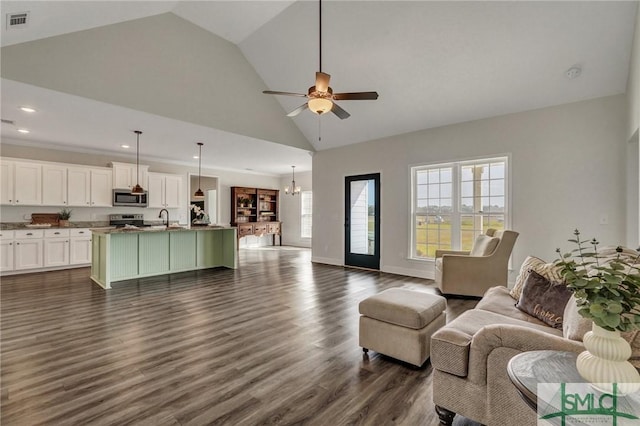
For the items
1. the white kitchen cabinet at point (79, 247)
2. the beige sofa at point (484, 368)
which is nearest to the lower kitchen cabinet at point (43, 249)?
the white kitchen cabinet at point (79, 247)

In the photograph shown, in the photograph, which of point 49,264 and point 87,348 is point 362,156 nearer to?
point 87,348

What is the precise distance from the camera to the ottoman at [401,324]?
235 centimetres

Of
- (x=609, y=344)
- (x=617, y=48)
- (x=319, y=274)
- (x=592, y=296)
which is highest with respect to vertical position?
(x=617, y=48)

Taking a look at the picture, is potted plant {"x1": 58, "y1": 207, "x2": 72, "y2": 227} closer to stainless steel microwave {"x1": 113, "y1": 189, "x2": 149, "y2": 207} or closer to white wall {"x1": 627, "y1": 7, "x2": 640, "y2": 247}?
stainless steel microwave {"x1": 113, "y1": 189, "x2": 149, "y2": 207}

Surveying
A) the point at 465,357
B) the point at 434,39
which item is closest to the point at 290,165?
the point at 434,39

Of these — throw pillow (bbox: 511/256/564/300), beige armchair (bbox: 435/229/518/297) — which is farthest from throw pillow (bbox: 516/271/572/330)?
beige armchair (bbox: 435/229/518/297)

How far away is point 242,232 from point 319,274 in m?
4.83

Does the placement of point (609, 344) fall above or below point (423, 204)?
below

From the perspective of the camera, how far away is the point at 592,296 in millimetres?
1047

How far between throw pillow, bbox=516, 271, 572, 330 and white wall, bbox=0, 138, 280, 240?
27.4 ft

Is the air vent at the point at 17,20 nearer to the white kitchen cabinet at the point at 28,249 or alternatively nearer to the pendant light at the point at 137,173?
the pendant light at the point at 137,173

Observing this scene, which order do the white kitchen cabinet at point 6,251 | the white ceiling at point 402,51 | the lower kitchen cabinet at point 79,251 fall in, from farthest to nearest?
the lower kitchen cabinet at point 79,251, the white kitchen cabinet at point 6,251, the white ceiling at point 402,51

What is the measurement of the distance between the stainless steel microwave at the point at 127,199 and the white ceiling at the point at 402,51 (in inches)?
65.4

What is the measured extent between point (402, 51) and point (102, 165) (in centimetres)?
719
